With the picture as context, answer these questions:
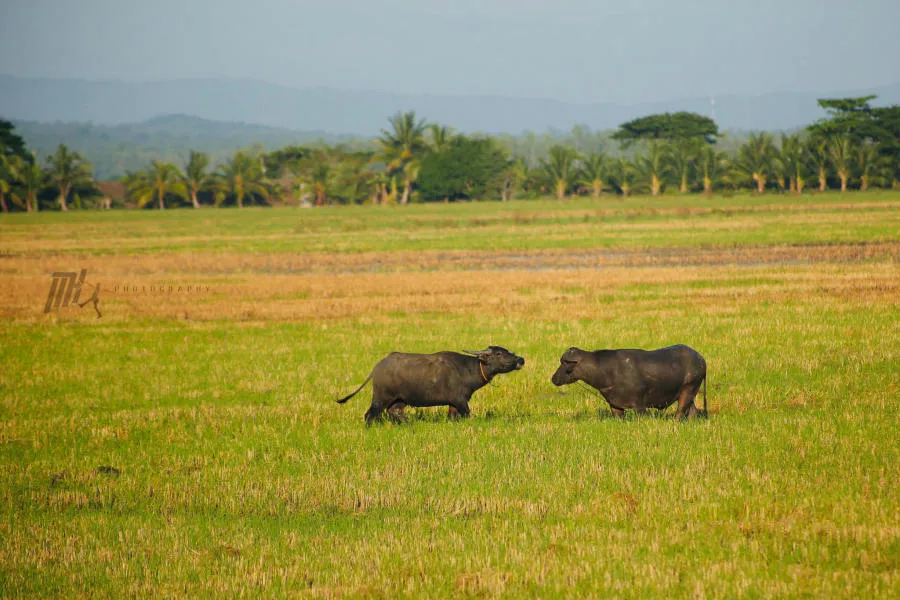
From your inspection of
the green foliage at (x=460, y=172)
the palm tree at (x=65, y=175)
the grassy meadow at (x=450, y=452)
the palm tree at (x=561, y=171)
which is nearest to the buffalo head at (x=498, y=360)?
the grassy meadow at (x=450, y=452)

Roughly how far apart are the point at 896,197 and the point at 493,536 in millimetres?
71844

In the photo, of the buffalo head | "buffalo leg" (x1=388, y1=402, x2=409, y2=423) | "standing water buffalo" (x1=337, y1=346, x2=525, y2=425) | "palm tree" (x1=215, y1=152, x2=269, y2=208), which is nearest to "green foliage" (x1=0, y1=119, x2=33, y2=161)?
"palm tree" (x1=215, y1=152, x2=269, y2=208)

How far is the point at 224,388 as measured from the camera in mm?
15586

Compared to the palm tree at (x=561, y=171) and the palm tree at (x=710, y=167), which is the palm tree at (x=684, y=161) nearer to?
the palm tree at (x=710, y=167)

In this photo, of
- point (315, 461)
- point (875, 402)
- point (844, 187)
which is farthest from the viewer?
point (844, 187)

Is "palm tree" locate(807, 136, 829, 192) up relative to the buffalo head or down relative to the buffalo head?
up

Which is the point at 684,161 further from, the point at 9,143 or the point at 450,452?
the point at 450,452

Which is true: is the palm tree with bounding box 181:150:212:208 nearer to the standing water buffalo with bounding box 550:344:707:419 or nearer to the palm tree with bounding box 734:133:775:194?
the palm tree with bounding box 734:133:775:194

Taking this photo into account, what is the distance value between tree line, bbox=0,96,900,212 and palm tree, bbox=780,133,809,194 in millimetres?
121

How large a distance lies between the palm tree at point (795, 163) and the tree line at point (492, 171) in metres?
0.12

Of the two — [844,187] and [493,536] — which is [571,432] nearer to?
[493,536]

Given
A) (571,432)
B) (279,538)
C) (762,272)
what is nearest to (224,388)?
(571,432)

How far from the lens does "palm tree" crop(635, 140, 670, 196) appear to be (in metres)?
95.1

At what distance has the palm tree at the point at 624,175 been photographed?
317 feet
